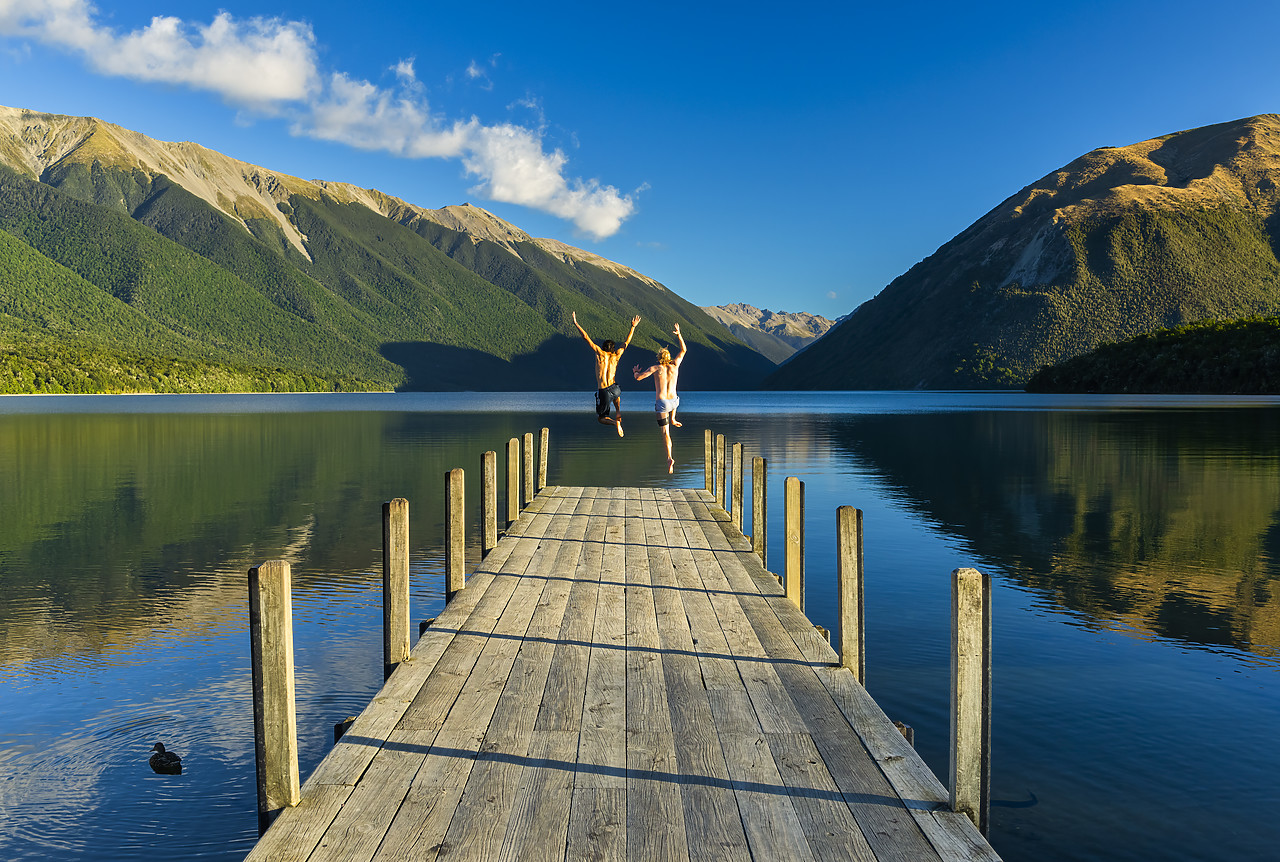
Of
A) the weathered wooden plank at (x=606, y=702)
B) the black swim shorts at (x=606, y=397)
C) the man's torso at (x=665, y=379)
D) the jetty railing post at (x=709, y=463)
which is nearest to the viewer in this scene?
the weathered wooden plank at (x=606, y=702)

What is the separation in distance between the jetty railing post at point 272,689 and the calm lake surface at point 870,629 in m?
2.50

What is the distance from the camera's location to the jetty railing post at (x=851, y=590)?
6.94m

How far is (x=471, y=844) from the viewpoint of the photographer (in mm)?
3959

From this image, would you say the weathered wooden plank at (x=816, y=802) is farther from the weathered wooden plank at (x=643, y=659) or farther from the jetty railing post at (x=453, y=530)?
the jetty railing post at (x=453, y=530)

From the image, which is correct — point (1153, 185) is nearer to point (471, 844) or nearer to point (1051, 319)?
point (1051, 319)

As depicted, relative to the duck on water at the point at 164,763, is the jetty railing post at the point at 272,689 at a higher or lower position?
higher

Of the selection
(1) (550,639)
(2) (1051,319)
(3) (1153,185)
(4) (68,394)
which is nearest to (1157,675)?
(1) (550,639)

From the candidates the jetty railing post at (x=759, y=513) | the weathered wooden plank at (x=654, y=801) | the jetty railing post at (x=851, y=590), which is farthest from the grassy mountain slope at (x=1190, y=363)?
the weathered wooden plank at (x=654, y=801)

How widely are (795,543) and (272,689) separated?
6199 mm

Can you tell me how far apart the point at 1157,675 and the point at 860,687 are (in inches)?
216

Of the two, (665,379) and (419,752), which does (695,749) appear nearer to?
(419,752)

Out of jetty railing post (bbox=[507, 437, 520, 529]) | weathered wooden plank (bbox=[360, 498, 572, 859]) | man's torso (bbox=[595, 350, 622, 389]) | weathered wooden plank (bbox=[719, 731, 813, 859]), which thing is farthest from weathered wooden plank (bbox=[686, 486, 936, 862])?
man's torso (bbox=[595, 350, 622, 389])

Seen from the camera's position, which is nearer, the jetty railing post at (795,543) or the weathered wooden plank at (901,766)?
the weathered wooden plank at (901,766)

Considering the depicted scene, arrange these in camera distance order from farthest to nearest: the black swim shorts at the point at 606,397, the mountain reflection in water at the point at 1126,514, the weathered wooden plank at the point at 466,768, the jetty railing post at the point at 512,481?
1. the black swim shorts at the point at 606,397
2. the jetty railing post at the point at 512,481
3. the mountain reflection in water at the point at 1126,514
4. the weathered wooden plank at the point at 466,768
